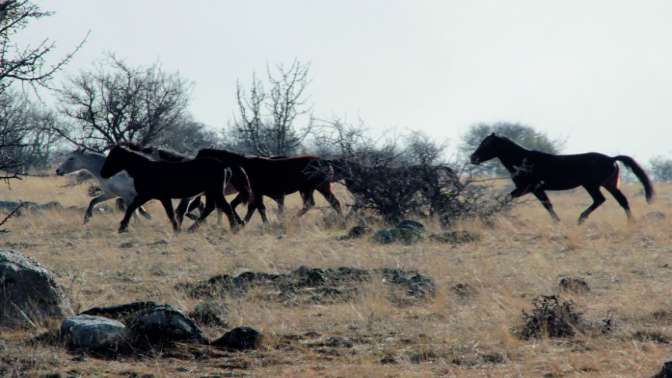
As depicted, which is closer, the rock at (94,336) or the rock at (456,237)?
the rock at (94,336)

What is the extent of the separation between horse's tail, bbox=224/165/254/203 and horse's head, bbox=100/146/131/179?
180cm

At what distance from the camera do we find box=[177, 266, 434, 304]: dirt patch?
9.80m

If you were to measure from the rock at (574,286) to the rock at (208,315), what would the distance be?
3.44 metres

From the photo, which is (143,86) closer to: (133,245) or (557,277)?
(133,245)

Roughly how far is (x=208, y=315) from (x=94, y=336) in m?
1.27

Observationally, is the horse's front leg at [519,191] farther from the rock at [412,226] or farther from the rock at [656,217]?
the rock at [412,226]

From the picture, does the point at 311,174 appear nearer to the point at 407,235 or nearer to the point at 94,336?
the point at 407,235

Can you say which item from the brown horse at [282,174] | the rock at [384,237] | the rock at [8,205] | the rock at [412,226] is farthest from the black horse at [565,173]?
the rock at [8,205]

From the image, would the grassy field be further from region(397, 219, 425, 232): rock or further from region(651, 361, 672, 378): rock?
region(397, 219, 425, 232): rock

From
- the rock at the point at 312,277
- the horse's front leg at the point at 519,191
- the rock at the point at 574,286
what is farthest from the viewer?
the horse's front leg at the point at 519,191

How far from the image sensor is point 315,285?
10.4 m

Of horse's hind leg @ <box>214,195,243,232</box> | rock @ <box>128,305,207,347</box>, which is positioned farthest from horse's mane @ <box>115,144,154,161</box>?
rock @ <box>128,305,207,347</box>

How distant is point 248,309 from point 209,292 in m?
1.09

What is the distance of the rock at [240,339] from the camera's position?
7.65 m
